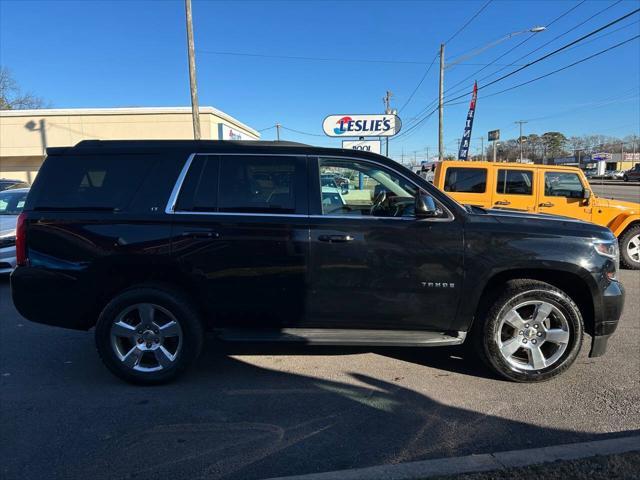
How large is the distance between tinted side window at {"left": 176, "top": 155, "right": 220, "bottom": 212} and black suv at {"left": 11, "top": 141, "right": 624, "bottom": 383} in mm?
12

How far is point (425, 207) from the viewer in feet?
12.1

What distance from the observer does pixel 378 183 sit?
4141 mm

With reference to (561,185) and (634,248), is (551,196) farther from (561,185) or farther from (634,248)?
(634,248)

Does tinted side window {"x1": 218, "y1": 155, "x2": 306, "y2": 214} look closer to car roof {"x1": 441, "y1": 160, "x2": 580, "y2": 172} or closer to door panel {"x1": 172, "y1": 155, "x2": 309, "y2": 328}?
door panel {"x1": 172, "y1": 155, "x2": 309, "y2": 328}

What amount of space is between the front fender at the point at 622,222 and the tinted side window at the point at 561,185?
32.4 inches

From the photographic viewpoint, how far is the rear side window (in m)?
3.86

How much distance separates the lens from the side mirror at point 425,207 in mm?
3703

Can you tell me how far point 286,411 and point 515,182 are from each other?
6.84 meters

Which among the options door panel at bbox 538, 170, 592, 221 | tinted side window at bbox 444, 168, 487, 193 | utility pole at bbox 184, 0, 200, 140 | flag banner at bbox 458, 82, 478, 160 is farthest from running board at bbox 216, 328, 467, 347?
flag banner at bbox 458, 82, 478, 160

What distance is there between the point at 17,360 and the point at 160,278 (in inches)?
73.7

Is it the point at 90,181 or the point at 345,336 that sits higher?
the point at 90,181

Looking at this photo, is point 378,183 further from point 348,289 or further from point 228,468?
point 228,468

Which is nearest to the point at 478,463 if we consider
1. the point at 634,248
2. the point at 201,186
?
the point at 201,186

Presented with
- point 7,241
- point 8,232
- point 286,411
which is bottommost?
point 286,411
